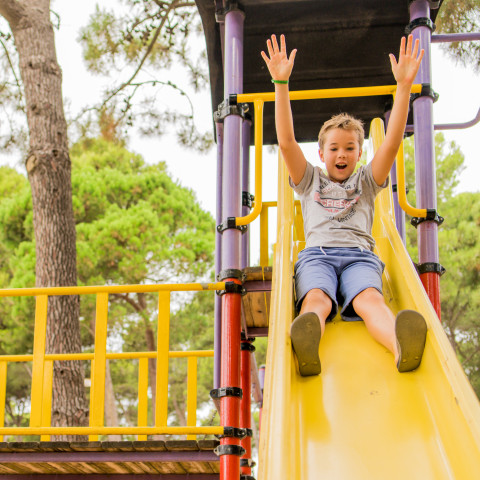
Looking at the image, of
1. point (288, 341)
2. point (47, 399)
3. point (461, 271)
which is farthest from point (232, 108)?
point (461, 271)

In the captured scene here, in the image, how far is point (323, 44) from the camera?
5027mm

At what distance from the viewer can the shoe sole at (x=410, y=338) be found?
2.25 m

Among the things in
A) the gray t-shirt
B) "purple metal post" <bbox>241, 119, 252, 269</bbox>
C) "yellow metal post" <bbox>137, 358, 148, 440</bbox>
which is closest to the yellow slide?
the gray t-shirt

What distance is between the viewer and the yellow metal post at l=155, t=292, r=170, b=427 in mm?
3443

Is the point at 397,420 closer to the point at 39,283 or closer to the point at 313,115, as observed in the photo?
the point at 313,115

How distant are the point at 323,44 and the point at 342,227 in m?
2.42

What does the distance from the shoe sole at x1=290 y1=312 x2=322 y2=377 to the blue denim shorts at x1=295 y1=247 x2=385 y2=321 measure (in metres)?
0.45

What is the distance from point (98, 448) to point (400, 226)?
11.2 ft

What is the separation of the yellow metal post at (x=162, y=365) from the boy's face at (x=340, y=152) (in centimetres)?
114

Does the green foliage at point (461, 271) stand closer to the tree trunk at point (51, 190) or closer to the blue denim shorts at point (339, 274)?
the tree trunk at point (51, 190)

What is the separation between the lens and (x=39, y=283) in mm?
6977

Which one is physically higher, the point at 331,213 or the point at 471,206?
the point at 471,206

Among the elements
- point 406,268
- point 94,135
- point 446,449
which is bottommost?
point 446,449

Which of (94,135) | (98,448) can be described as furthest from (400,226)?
(94,135)
